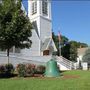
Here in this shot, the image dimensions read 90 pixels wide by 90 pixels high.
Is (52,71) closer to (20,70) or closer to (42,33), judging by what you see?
(20,70)

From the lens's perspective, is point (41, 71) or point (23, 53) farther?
point (23, 53)

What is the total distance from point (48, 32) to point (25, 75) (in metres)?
26.9

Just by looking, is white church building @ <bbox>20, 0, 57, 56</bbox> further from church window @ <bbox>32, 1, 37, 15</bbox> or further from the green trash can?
the green trash can

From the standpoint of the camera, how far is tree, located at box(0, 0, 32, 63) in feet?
84.8

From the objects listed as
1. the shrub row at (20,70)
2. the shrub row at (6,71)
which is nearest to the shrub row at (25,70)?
the shrub row at (20,70)

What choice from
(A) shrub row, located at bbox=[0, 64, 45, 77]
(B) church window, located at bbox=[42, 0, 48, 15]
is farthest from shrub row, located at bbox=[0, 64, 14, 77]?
(B) church window, located at bbox=[42, 0, 48, 15]

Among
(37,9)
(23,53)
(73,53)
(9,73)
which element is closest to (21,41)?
(9,73)

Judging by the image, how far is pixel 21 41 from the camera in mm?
27297

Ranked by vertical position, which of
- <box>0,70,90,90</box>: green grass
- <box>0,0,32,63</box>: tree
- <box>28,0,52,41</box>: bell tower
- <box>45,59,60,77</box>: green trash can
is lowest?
<box>0,70,90,90</box>: green grass

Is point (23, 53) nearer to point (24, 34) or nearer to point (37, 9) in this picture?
point (37, 9)

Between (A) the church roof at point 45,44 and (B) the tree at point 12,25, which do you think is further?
(A) the church roof at point 45,44

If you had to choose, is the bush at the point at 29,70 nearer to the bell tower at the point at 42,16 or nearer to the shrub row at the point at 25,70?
the shrub row at the point at 25,70

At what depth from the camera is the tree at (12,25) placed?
25.9m

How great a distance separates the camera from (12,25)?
25719mm
